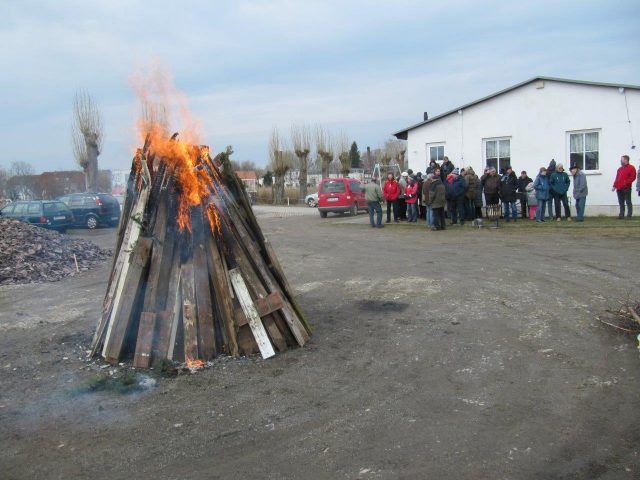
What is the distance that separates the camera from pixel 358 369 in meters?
5.50

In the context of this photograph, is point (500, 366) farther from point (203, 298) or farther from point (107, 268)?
point (107, 268)

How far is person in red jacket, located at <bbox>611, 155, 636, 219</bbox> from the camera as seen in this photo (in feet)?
52.6

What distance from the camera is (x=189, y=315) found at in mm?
5703

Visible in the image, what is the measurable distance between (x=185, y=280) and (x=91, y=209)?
69.8 feet

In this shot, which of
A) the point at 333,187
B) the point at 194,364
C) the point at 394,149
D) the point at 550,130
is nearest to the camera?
the point at 194,364

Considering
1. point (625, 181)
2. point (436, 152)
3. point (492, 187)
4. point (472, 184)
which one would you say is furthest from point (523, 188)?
point (436, 152)

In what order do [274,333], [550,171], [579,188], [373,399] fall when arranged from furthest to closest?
[550,171]
[579,188]
[274,333]
[373,399]

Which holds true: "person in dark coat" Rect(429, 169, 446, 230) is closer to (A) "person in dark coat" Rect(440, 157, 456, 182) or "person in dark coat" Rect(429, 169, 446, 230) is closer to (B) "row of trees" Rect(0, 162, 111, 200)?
(A) "person in dark coat" Rect(440, 157, 456, 182)

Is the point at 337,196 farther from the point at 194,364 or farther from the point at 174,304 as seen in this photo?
the point at 194,364

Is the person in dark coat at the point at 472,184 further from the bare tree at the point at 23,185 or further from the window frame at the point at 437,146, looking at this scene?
the bare tree at the point at 23,185

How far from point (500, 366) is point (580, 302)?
2.91m

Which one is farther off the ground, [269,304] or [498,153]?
[498,153]

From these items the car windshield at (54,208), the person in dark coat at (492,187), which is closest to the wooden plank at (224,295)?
the person in dark coat at (492,187)

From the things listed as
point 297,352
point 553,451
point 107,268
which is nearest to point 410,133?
point 107,268
